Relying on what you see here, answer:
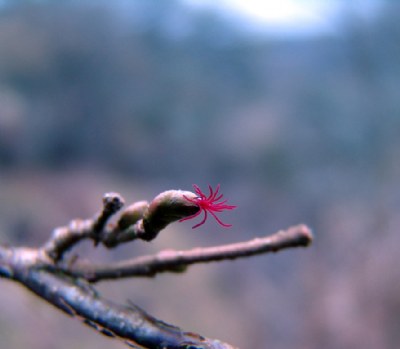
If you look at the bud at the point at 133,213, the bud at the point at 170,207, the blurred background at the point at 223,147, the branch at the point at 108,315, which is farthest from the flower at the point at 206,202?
the blurred background at the point at 223,147

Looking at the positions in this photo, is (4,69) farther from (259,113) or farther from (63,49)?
(259,113)

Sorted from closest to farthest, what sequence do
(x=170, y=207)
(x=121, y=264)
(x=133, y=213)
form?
(x=170, y=207) < (x=133, y=213) < (x=121, y=264)

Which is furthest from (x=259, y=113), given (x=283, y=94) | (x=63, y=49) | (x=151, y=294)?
(x=151, y=294)

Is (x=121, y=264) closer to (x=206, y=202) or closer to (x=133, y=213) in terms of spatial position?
(x=133, y=213)

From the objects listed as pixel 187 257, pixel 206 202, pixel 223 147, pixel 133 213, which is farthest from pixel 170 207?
pixel 223 147

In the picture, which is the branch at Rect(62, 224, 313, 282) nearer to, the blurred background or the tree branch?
the tree branch

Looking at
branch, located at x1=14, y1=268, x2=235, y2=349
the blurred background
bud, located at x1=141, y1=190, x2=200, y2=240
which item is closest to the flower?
bud, located at x1=141, y1=190, x2=200, y2=240

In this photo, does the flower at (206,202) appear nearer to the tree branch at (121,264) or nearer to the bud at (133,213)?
the tree branch at (121,264)
